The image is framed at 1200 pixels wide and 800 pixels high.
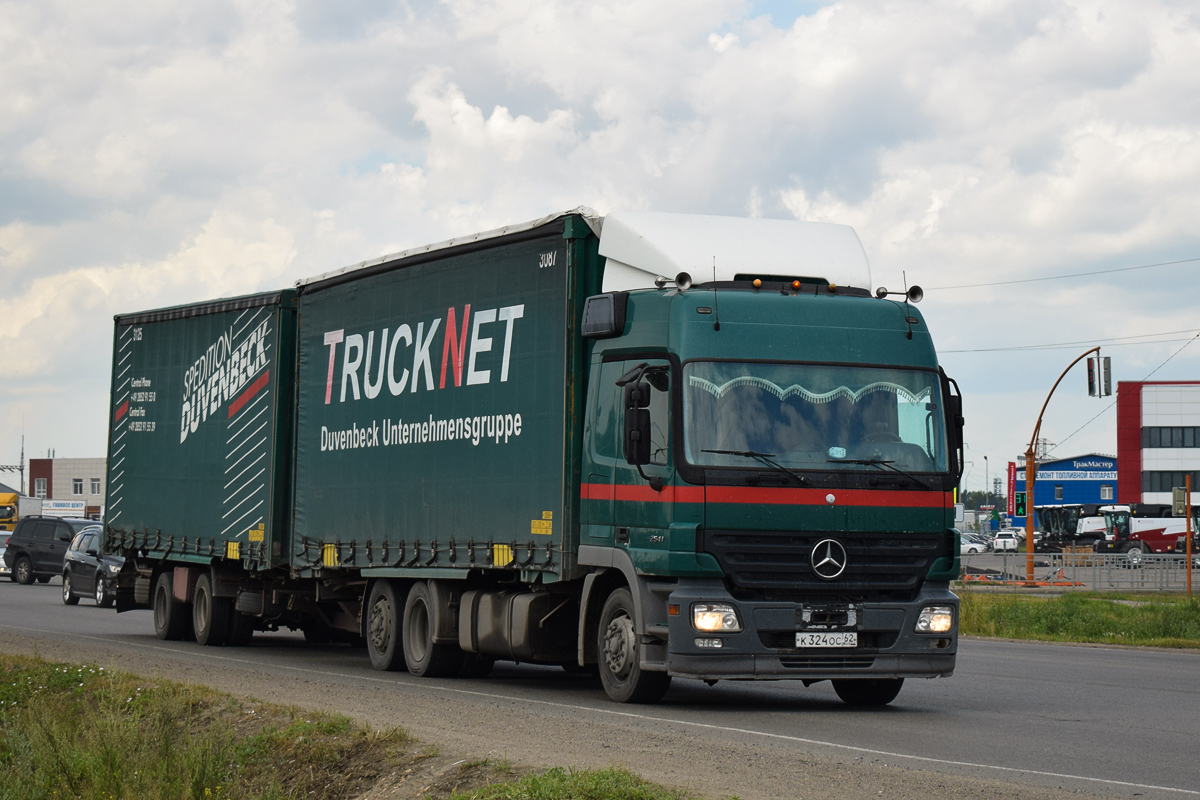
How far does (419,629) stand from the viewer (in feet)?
49.8

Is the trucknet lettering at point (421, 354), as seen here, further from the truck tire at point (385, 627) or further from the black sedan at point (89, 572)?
the black sedan at point (89, 572)

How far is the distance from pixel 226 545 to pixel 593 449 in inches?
308

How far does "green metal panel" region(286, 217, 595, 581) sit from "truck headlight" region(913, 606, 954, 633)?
2918mm

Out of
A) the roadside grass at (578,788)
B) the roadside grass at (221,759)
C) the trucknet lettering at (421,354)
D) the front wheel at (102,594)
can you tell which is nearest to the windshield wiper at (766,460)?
the trucknet lettering at (421,354)

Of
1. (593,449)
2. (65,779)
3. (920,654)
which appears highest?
(593,449)

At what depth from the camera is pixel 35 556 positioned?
40594 mm

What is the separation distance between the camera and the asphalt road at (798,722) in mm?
8453

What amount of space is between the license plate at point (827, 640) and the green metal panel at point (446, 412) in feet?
7.35

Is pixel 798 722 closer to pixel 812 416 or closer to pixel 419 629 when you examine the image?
pixel 812 416

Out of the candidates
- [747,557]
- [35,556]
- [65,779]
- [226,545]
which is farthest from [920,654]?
[35,556]

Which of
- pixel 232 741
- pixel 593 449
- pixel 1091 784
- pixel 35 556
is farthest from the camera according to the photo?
pixel 35 556

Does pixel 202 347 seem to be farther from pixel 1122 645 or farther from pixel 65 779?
pixel 1122 645

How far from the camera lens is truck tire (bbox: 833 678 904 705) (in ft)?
41.7

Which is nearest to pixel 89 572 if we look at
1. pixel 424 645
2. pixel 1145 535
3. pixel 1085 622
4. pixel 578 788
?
pixel 424 645
